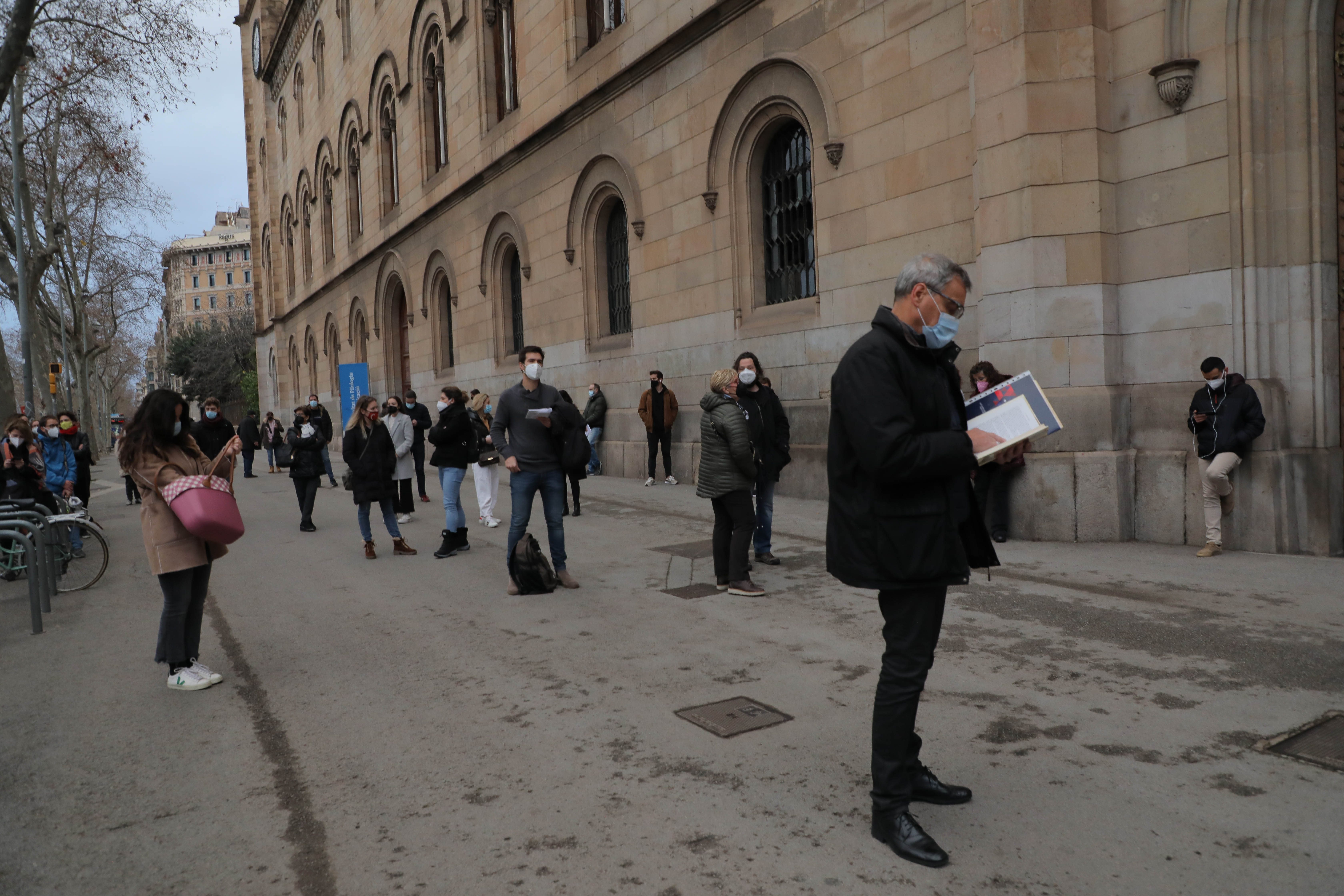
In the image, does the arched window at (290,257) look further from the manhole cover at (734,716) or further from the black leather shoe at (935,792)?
the black leather shoe at (935,792)

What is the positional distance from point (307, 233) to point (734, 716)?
136 feet

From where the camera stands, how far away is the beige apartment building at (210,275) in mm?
115000

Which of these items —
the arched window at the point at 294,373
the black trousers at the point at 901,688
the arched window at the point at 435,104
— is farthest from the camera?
the arched window at the point at 294,373

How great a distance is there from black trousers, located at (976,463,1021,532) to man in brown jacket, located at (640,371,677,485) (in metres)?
6.61

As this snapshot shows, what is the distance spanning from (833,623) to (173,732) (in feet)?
12.5

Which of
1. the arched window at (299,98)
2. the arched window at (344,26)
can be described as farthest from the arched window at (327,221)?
the arched window at (344,26)

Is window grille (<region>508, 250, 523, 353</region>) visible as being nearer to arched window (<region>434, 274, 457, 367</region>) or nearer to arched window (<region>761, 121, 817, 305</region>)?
arched window (<region>434, 274, 457, 367</region>)

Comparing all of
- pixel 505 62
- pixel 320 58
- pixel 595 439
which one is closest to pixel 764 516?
pixel 595 439

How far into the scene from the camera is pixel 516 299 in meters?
22.6

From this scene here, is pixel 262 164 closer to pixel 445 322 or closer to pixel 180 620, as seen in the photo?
pixel 445 322

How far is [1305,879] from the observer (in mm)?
2900

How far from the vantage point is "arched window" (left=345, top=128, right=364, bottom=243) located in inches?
1304

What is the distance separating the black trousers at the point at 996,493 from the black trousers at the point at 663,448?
675cm

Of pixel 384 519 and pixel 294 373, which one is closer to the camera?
pixel 384 519
